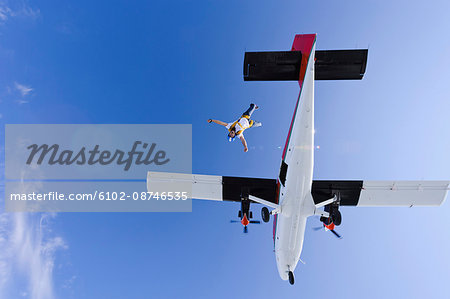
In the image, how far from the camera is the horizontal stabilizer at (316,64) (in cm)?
755

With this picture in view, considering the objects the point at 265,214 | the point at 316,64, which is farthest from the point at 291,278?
the point at 316,64

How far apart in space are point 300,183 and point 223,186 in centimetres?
358

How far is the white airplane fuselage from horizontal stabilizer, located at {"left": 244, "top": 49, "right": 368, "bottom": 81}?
1.46 meters

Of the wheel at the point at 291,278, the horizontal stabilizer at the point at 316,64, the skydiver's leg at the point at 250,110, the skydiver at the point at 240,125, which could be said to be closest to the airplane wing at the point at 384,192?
the wheel at the point at 291,278

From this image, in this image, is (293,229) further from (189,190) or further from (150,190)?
(150,190)

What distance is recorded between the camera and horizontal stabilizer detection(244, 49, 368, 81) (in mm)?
7547

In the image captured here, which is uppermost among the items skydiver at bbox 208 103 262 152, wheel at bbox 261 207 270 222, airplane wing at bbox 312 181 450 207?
skydiver at bbox 208 103 262 152

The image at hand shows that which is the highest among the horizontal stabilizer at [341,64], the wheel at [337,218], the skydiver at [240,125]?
the horizontal stabilizer at [341,64]

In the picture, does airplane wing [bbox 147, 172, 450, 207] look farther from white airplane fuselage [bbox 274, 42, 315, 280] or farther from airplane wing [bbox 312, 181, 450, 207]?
white airplane fuselage [bbox 274, 42, 315, 280]

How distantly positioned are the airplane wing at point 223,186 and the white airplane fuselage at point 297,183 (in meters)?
1.28

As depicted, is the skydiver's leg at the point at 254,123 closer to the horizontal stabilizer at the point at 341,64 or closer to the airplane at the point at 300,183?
the airplane at the point at 300,183

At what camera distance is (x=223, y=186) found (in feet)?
31.9

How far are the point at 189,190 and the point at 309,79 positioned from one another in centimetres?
658

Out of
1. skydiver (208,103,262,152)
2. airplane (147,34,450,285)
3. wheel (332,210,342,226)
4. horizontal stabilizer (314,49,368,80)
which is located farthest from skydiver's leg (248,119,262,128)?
wheel (332,210,342,226)
